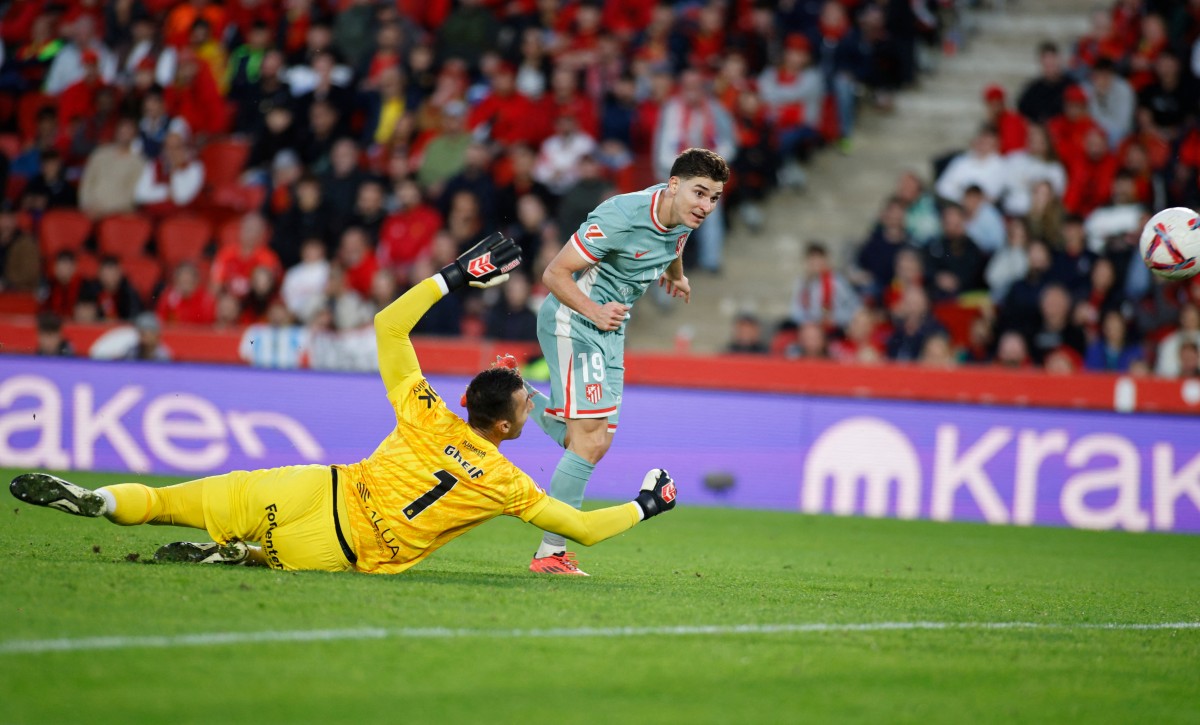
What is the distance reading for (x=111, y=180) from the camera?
18188mm

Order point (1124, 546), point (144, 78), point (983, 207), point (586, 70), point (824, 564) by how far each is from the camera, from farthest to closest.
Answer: point (144, 78)
point (586, 70)
point (983, 207)
point (1124, 546)
point (824, 564)

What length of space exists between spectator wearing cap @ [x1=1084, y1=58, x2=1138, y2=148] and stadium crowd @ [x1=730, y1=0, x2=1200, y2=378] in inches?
0.6

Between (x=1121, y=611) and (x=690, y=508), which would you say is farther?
(x=690, y=508)

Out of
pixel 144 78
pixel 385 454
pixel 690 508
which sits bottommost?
pixel 690 508

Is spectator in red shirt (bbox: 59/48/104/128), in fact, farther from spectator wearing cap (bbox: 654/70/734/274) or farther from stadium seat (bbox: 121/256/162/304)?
spectator wearing cap (bbox: 654/70/734/274)

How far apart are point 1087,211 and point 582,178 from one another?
18.4ft

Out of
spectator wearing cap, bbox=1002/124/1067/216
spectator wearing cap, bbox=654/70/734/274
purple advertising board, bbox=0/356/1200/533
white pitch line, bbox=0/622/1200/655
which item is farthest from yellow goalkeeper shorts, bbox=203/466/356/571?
spectator wearing cap, bbox=1002/124/1067/216

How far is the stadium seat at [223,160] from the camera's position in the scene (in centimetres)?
1861

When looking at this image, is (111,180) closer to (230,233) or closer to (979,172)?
(230,233)

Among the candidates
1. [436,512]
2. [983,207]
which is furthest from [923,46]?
[436,512]

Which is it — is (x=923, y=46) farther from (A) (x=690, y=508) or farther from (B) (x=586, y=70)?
(A) (x=690, y=508)

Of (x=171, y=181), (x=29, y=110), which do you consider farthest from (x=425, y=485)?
(x=29, y=110)

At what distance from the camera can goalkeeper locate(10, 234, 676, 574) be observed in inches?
255

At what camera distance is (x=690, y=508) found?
41.7 feet
